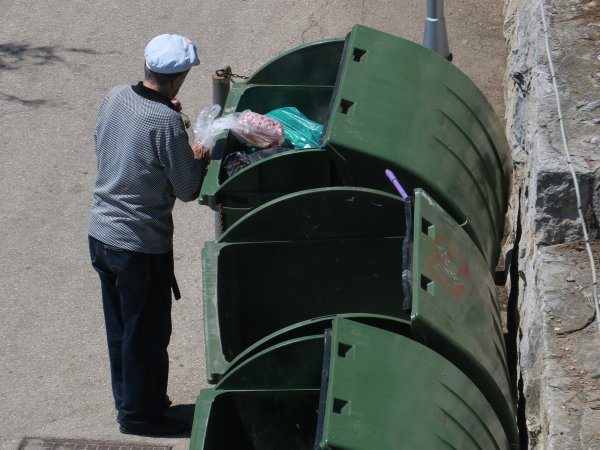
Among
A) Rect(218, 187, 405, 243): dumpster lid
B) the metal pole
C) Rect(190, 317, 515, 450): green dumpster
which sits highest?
the metal pole

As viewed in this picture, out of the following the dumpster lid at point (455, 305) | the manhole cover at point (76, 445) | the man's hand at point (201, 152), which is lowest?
the manhole cover at point (76, 445)

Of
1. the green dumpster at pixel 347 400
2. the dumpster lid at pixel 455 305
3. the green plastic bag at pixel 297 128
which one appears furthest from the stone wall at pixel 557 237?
the green plastic bag at pixel 297 128

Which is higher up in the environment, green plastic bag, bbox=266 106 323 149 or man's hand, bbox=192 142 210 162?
green plastic bag, bbox=266 106 323 149

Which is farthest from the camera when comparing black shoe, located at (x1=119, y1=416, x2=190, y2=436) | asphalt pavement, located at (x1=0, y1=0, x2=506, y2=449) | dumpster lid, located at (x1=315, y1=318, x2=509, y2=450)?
asphalt pavement, located at (x1=0, y1=0, x2=506, y2=449)

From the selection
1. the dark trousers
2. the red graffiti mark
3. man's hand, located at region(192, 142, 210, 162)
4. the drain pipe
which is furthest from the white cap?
the drain pipe

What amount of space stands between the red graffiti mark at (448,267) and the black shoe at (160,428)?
72.2 inches

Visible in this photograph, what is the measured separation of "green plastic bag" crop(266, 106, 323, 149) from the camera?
5.49 meters

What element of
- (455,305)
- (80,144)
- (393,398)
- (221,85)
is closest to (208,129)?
(221,85)

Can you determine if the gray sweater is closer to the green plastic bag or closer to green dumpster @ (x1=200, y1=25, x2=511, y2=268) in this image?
green dumpster @ (x1=200, y1=25, x2=511, y2=268)

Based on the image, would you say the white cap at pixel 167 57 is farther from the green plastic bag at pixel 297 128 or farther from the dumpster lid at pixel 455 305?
the dumpster lid at pixel 455 305

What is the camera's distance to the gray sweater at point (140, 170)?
187 inches

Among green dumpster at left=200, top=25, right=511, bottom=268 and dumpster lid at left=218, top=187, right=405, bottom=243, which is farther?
green dumpster at left=200, top=25, right=511, bottom=268

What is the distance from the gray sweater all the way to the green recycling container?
1.08 ft

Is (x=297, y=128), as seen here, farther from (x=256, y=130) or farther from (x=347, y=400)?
(x=347, y=400)
